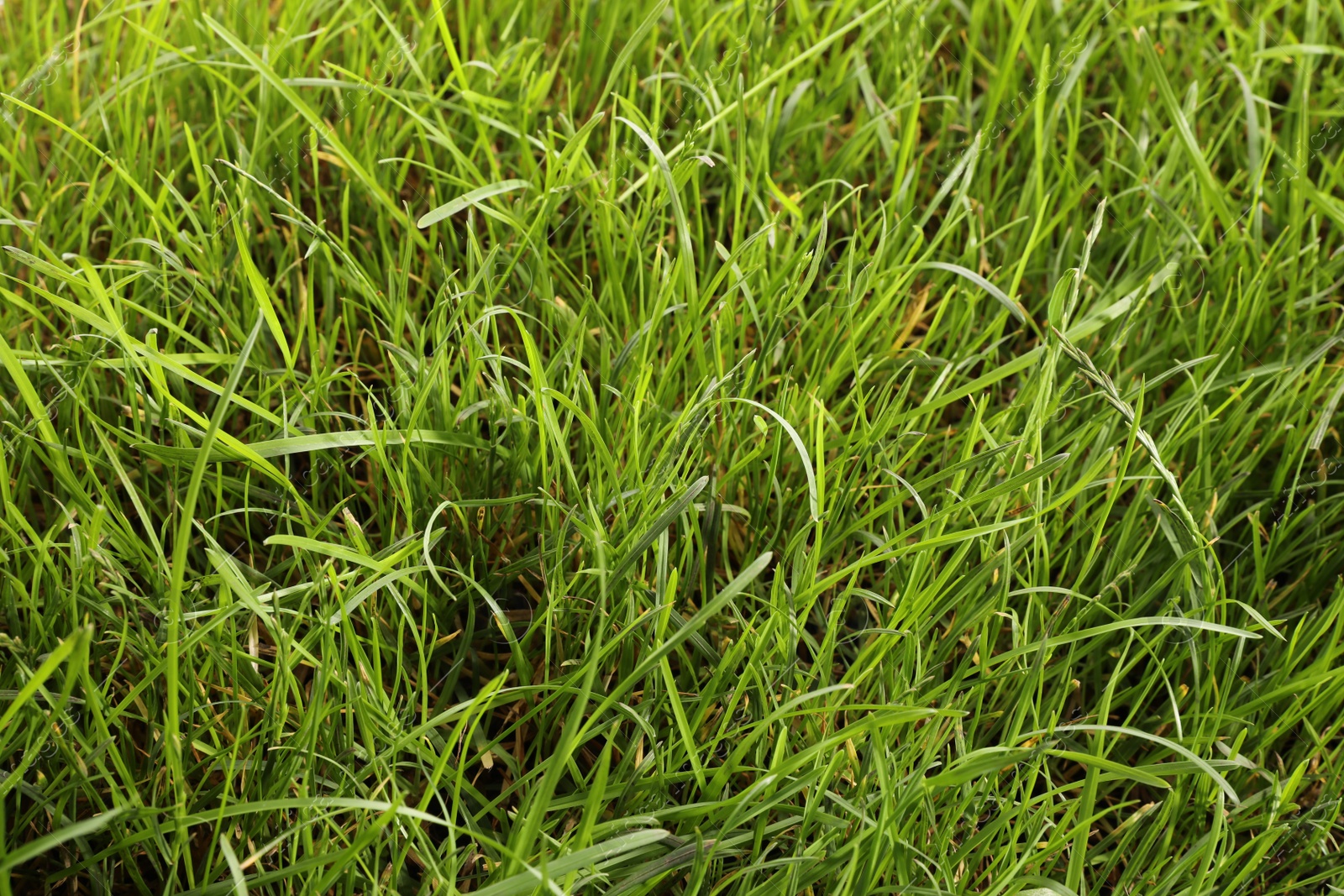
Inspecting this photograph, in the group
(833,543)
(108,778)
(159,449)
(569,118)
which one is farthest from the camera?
(569,118)

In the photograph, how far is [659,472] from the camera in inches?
46.4

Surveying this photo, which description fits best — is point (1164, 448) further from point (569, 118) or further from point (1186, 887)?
point (569, 118)

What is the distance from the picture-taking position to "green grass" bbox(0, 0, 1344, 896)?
104 centimetres

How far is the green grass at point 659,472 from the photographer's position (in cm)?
104

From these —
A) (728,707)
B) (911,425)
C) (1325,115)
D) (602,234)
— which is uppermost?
(1325,115)

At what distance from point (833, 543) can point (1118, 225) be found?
728mm

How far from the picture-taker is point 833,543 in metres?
1.25

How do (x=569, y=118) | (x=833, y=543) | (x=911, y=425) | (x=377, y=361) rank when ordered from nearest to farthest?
(x=833, y=543) < (x=911, y=425) < (x=377, y=361) < (x=569, y=118)

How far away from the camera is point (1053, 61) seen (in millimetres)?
1690

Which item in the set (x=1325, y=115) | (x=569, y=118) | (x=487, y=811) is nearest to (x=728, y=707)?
(x=487, y=811)

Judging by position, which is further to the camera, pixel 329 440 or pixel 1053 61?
pixel 1053 61

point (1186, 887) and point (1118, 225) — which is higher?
point (1118, 225)

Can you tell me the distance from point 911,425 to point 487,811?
2.16 feet

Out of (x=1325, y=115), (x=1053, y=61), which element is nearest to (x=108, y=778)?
(x=1053, y=61)
